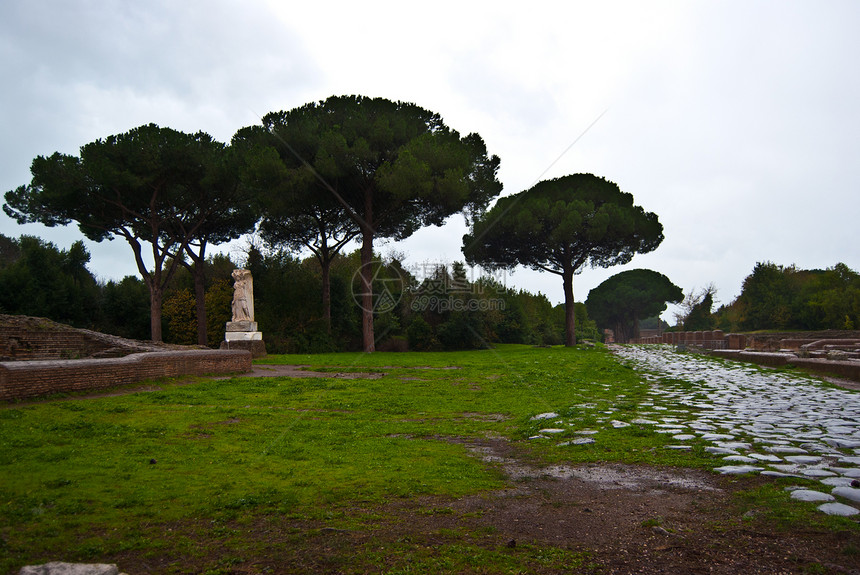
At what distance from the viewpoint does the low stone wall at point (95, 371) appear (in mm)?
7090

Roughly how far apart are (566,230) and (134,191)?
22079 mm

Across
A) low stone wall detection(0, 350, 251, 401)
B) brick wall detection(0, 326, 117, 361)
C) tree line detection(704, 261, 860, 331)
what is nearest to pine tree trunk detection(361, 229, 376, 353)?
low stone wall detection(0, 350, 251, 401)

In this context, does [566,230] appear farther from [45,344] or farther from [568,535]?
[568,535]

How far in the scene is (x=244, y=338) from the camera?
19438 millimetres

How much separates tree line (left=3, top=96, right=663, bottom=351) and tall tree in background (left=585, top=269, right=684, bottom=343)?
1376 inches

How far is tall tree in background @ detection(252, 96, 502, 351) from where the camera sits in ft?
74.5

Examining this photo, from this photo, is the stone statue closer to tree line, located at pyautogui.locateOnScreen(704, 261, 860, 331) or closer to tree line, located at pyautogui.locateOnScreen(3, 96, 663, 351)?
tree line, located at pyautogui.locateOnScreen(3, 96, 663, 351)

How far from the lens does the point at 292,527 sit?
10.0 feet

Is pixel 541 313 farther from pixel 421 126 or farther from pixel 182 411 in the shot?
pixel 182 411

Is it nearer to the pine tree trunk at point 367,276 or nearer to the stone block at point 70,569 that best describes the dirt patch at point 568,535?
the stone block at point 70,569

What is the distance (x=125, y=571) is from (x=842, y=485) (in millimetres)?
4279

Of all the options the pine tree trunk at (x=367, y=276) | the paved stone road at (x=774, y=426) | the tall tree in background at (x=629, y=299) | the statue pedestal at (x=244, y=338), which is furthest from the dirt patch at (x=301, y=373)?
the tall tree in background at (x=629, y=299)

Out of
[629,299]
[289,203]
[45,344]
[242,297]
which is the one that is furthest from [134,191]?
[629,299]

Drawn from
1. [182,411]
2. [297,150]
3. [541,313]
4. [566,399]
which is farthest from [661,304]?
[182,411]
